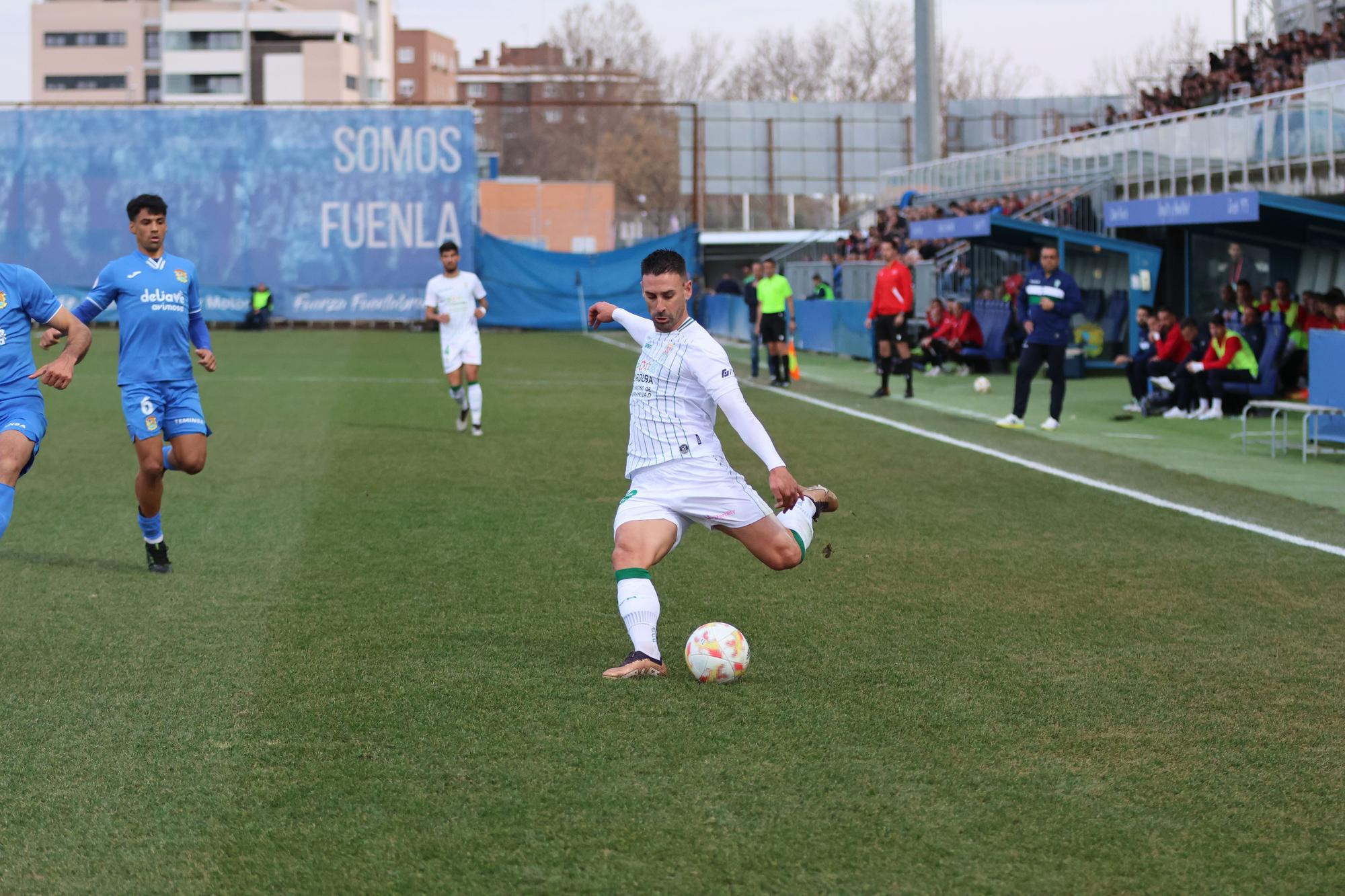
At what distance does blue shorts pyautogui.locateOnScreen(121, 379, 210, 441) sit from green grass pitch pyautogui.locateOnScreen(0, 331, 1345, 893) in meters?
0.84

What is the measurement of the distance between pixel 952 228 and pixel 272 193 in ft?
72.5

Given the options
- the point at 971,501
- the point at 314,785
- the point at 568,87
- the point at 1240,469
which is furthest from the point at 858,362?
the point at 568,87

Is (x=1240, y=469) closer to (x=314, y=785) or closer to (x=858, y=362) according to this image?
(x=314, y=785)

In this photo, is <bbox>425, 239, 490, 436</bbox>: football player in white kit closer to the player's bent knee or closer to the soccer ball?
the player's bent knee

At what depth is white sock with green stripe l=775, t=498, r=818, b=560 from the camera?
268 inches

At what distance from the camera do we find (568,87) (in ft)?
340

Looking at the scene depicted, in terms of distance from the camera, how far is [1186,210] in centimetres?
2014

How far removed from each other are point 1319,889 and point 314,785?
3062 millimetres

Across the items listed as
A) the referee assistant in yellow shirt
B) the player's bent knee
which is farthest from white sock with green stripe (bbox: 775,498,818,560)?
the referee assistant in yellow shirt

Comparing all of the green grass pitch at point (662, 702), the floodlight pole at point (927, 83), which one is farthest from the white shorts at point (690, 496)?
the floodlight pole at point (927, 83)

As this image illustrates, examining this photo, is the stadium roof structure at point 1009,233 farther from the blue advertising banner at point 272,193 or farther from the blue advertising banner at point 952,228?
the blue advertising banner at point 272,193

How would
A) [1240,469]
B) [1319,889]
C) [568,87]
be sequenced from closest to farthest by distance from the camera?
[1319,889] → [1240,469] → [568,87]

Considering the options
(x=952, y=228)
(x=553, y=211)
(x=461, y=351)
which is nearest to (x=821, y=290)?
(x=952, y=228)

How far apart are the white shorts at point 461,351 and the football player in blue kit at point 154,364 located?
23.0 ft
